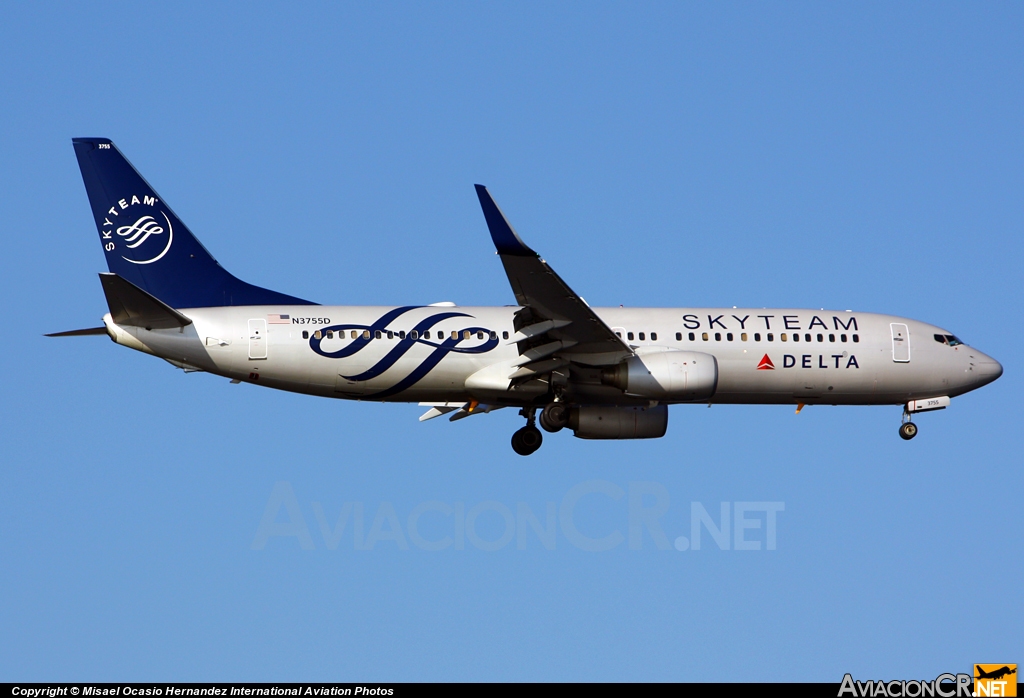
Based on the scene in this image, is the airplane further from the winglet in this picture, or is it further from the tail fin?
the winglet

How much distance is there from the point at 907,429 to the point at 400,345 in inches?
605

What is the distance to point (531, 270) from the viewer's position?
31438 millimetres

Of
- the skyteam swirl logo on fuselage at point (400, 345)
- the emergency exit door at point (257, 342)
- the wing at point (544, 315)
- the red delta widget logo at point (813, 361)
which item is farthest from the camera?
the red delta widget logo at point (813, 361)

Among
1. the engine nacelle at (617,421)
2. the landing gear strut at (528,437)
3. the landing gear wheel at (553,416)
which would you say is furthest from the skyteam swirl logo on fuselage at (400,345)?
the engine nacelle at (617,421)

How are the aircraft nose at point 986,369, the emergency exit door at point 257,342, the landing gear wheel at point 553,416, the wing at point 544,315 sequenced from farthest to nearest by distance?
the aircraft nose at point 986,369, the landing gear wheel at point 553,416, the emergency exit door at point 257,342, the wing at point 544,315

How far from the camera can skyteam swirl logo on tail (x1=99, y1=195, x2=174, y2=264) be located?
3628cm

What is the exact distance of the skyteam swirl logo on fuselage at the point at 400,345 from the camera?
115ft

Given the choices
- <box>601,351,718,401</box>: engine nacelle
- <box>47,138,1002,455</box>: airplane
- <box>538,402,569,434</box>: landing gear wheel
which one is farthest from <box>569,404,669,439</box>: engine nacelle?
<box>601,351,718,401</box>: engine nacelle

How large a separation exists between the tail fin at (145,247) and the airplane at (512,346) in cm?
4

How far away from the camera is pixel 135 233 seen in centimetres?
3644

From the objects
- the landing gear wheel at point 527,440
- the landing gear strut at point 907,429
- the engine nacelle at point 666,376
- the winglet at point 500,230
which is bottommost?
the landing gear wheel at point 527,440

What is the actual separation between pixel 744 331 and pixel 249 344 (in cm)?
1365

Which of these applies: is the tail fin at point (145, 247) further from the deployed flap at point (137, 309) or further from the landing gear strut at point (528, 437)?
the landing gear strut at point (528, 437)

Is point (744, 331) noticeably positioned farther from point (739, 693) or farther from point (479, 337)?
point (739, 693)
